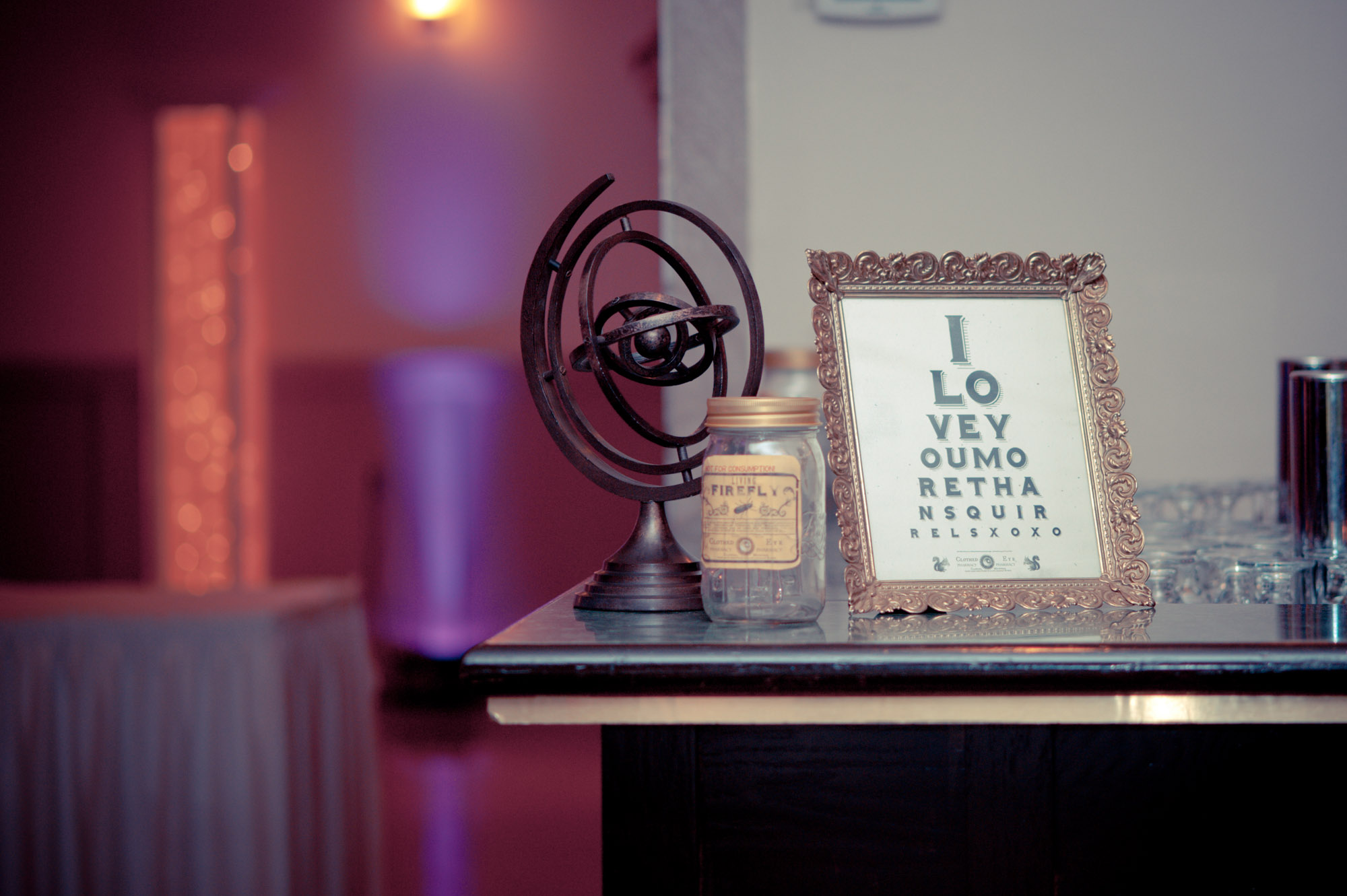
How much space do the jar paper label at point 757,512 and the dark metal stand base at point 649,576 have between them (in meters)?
0.10

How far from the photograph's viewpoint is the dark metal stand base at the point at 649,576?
2.53 feet

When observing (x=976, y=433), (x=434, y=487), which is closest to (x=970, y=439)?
(x=976, y=433)

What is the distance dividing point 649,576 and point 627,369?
17 centimetres

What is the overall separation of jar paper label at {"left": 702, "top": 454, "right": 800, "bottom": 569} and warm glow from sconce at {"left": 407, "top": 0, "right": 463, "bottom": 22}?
3031 mm

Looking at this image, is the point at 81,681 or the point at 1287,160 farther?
the point at 81,681

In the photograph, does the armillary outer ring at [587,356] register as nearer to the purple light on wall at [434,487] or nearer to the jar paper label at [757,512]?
the jar paper label at [757,512]

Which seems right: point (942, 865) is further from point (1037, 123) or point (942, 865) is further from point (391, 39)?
point (391, 39)

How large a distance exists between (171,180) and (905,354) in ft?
11.5

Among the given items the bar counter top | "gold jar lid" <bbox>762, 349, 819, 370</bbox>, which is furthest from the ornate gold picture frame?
"gold jar lid" <bbox>762, 349, 819, 370</bbox>

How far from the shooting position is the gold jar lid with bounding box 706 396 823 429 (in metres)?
0.69

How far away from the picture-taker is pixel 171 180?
3.51 meters

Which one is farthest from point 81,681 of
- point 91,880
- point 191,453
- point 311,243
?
point 311,243

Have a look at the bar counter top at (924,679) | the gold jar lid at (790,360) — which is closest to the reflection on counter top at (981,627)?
the bar counter top at (924,679)

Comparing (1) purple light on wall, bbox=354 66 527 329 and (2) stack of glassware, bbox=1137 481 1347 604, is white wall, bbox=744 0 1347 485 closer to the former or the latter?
(2) stack of glassware, bbox=1137 481 1347 604
